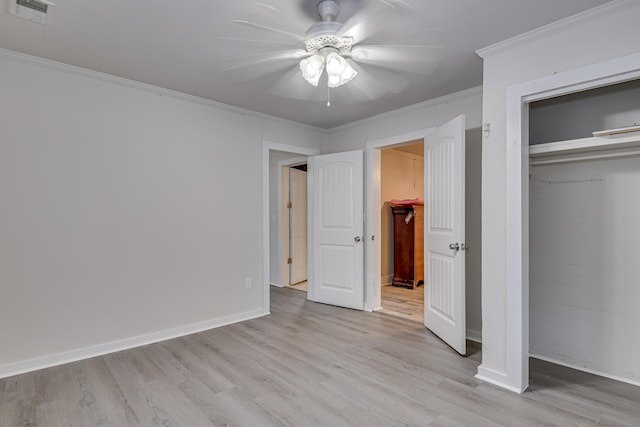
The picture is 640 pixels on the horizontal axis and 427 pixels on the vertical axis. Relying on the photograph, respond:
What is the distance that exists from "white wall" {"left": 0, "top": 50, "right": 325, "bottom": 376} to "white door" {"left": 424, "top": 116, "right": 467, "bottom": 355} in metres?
1.96

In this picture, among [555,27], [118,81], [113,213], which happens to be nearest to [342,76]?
[555,27]

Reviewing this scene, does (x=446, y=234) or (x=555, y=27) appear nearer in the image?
(x=555, y=27)

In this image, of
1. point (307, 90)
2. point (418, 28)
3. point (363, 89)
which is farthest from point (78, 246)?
point (418, 28)

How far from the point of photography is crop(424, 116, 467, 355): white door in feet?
9.55

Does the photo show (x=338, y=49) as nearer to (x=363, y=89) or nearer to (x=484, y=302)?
(x=363, y=89)

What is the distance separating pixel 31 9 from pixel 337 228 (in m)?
3.42

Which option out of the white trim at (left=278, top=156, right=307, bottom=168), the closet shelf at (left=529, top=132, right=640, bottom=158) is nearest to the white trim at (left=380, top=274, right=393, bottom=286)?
the white trim at (left=278, top=156, right=307, bottom=168)

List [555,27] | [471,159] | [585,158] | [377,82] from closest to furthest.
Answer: [555,27], [585,158], [377,82], [471,159]

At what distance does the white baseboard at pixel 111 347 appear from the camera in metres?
2.56

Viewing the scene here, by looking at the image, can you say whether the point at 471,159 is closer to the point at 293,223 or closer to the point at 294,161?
the point at 294,161

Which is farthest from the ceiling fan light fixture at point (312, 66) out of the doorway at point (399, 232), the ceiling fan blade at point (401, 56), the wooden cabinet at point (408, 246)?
the wooden cabinet at point (408, 246)

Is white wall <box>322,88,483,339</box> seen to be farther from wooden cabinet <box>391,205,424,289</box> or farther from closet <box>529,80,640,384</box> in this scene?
wooden cabinet <box>391,205,424,289</box>

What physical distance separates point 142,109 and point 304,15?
1.94 m

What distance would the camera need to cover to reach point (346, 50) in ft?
7.73
